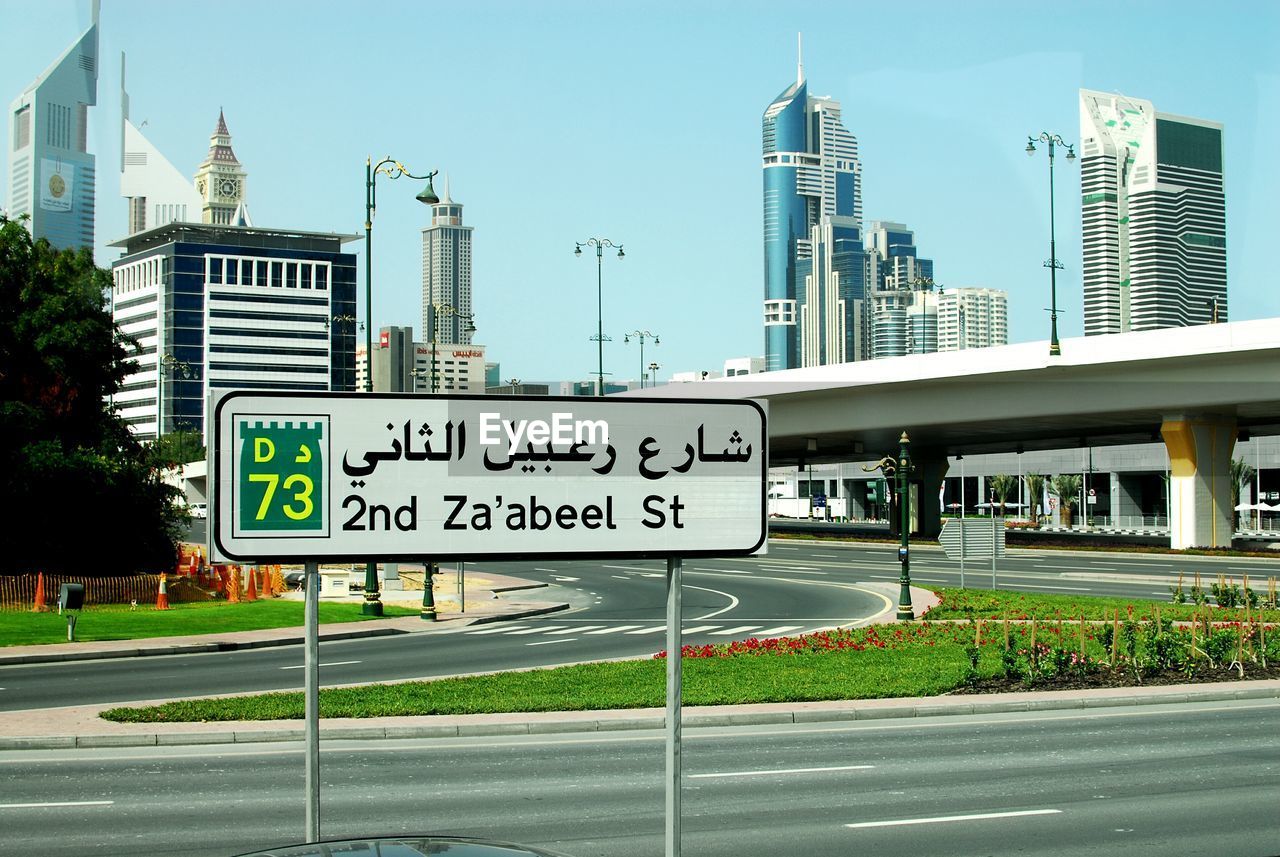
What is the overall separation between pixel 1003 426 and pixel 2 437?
4802 centimetres

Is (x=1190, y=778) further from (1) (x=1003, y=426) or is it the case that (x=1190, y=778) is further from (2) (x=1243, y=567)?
(1) (x=1003, y=426)

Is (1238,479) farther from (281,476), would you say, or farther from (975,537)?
(281,476)

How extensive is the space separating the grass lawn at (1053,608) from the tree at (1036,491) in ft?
268

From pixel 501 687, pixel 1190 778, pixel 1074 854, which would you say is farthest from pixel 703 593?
pixel 1074 854

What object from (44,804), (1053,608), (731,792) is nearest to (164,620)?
(44,804)

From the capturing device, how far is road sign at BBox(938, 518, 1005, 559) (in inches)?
1420

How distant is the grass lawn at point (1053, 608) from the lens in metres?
29.0

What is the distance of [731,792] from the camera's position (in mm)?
12883

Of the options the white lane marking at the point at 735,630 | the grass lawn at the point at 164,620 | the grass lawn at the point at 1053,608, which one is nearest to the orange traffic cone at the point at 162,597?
the grass lawn at the point at 164,620

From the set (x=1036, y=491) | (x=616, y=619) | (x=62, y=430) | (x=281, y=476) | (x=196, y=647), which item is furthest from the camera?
(x=1036, y=491)

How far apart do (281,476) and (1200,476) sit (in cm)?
5984

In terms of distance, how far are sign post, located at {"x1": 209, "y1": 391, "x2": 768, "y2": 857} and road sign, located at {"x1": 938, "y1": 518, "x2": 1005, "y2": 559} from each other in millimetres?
31306

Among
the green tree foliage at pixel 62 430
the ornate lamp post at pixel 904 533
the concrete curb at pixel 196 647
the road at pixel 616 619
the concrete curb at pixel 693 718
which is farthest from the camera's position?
the green tree foliage at pixel 62 430

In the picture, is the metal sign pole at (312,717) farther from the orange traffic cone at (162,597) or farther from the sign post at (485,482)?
the orange traffic cone at (162,597)
